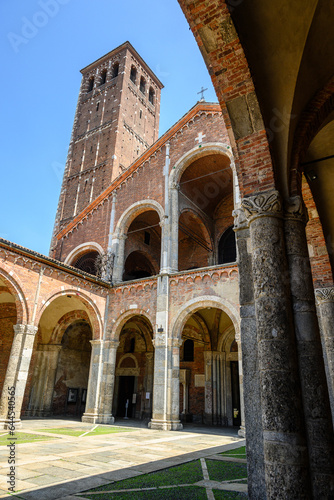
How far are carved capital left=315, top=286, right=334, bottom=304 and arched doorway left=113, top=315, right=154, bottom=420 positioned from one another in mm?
10766

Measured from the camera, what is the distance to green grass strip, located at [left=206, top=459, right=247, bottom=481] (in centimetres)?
466

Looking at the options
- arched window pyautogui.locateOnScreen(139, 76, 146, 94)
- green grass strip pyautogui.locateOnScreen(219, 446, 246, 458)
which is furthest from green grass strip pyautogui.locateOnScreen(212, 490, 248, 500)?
arched window pyautogui.locateOnScreen(139, 76, 146, 94)

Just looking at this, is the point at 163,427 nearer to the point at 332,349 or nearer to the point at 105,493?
the point at 332,349

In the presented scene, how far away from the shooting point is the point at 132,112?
95.1ft

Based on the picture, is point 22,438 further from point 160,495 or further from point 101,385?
point 160,495

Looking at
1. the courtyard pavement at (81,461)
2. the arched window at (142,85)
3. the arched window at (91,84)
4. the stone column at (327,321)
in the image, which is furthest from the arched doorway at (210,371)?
the arched window at (91,84)

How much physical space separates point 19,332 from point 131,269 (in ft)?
28.5

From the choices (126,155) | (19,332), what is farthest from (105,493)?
(126,155)

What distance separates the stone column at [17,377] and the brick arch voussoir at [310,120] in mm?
9295

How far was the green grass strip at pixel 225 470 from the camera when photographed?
466cm

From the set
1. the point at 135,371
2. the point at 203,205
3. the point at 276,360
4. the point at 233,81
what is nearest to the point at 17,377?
the point at 135,371

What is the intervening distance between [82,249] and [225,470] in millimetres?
13608

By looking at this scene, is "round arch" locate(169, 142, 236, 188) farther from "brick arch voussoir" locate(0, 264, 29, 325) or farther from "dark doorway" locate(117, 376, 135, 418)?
"dark doorway" locate(117, 376, 135, 418)

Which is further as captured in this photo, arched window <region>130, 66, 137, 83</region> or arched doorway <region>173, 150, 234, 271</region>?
arched window <region>130, 66, 137, 83</region>
